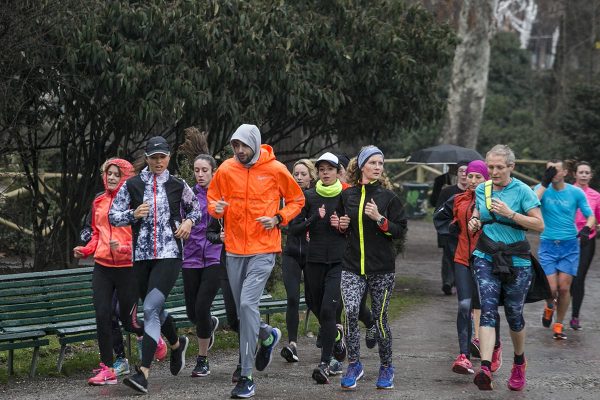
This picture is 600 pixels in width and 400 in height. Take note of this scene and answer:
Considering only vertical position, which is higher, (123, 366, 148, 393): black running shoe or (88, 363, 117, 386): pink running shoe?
(123, 366, 148, 393): black running shoe

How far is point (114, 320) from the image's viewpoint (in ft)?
30.1

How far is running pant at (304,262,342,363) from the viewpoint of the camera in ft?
30.0

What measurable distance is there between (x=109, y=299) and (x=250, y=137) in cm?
162

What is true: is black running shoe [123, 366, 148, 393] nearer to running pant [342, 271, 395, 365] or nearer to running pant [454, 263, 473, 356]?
running pant [342, 271, 395, 365]

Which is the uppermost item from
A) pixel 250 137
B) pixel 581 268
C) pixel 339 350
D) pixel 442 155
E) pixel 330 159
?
A: pixel 250 137

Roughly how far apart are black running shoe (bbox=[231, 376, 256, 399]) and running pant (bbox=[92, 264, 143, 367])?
111cm

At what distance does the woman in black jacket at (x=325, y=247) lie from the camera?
370 inches

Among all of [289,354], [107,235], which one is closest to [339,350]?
[289,354]

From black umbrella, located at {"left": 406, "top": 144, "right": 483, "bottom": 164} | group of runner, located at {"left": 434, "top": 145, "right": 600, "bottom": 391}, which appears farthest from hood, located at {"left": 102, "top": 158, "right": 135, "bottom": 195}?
black umbrella, located at {"left": 406, "top": 144, "right": 483, "bottom": 164}

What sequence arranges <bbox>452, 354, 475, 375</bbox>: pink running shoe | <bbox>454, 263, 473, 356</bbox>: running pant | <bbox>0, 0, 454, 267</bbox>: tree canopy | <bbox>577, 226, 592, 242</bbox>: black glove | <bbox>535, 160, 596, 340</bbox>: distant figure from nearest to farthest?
1. <bbox>452, 354, 475, 375</bbox>: pink running shoe
2. <bbox>454, 263, 473, 356</bbox>: running pant
3. <bbox>535, 160, 596, 340</bbox>: distant figure
4. <bbox>577, 226, 592, 242</bbox>: black glove
5. <bbox>0, 0, 454, 267</bbox>: tree canopy

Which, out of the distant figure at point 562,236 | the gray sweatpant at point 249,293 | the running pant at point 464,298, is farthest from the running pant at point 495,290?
the distant figure at point 562,236

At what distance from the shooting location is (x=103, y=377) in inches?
344

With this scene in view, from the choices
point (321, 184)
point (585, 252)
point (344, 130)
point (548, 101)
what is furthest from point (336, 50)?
point (548, 101)

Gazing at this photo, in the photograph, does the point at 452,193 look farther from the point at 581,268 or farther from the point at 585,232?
the point at 581,268
